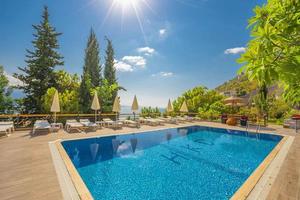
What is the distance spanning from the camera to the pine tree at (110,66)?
73.2ft

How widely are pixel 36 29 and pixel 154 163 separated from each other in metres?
20.6

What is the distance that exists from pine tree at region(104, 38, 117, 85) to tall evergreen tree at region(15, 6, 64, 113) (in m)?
6.52

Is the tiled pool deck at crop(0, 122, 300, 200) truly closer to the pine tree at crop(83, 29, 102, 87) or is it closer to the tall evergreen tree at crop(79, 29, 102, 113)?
the tall evergreen tree at crop(79, 29, 102, 113)

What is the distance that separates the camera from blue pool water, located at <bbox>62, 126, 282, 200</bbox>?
4715mm

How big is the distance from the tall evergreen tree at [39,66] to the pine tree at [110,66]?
652cm

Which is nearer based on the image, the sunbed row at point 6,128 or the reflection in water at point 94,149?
the reflection in water at point 94,149

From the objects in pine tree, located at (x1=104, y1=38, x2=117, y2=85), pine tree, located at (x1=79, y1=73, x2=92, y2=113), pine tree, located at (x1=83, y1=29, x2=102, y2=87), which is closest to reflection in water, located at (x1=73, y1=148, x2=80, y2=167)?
pine tree, located at (x1=79, y1=73, x2=92, y2=113)

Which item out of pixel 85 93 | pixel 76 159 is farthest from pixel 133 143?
pixel 85 93

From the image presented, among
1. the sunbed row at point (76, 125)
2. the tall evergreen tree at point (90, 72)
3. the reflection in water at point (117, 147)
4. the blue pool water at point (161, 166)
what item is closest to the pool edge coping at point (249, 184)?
the blue pool water at point (161, 166)

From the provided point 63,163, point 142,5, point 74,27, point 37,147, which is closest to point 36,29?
point 74,27

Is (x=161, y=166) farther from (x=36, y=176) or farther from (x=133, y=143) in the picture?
(x=36, y=176)

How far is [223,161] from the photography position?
24.0 ft

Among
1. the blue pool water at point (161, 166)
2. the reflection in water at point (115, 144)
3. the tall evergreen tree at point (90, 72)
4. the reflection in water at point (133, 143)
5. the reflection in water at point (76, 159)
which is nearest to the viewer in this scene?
the blue pool water at point (161, 166)

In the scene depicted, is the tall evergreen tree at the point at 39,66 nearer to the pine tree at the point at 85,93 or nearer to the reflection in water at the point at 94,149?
the pine tree at the point at 85,93
